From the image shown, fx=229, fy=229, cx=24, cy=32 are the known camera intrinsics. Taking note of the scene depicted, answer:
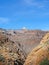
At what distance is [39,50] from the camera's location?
18672 mm

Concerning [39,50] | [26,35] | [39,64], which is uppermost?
[26,35]

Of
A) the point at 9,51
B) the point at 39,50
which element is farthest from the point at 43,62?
the point at 9,51

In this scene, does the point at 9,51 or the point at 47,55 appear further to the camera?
the point at 9,51

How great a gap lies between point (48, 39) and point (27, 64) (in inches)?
109

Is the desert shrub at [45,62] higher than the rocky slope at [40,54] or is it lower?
lower

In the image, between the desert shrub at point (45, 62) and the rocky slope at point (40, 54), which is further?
the rocky slope at point (40, 54)

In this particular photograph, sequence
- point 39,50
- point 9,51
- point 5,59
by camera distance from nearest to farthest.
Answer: point 39,50, point 5,59, point 9,51

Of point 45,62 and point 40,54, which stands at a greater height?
point 40,54

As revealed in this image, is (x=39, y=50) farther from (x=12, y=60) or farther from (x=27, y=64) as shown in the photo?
(x=12, y=60)

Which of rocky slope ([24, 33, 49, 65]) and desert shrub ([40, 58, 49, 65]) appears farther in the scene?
rocky slope ([24, 33, 49, 65])

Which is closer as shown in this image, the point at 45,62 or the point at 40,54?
the point at 45,62

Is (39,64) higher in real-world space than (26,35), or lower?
lower

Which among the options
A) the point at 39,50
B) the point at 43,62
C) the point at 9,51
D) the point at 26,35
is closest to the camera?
the point at 43,62

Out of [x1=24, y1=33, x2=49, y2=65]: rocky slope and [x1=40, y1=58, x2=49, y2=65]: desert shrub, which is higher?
[x1=24, y1=33, x2=49, y2=65]: rocky slope
